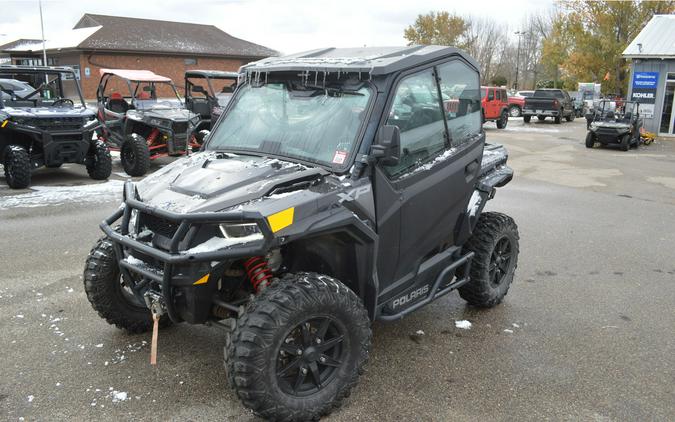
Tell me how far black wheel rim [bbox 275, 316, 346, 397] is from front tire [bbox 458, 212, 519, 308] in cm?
183

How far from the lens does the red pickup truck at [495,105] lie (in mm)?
25438

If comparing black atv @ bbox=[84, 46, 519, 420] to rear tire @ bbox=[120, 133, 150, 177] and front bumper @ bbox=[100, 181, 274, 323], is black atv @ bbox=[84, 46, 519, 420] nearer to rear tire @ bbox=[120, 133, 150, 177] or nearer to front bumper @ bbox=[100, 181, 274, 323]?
front bumper @ bbox=[100, 181, 274, 323]

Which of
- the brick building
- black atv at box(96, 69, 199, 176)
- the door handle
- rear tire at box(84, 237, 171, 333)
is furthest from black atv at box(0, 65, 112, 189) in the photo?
the brick building

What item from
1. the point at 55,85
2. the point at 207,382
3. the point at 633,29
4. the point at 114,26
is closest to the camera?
the point at 207,382

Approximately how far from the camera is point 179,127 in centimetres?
1241

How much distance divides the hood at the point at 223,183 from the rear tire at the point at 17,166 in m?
7.29

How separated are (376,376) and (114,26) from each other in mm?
44680

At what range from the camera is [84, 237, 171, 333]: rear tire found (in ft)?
12.7

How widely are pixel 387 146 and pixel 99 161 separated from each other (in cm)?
915

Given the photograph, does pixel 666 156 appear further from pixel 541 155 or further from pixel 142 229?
pixel 142 229

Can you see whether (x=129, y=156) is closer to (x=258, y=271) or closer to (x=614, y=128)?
(x=258, y=271)

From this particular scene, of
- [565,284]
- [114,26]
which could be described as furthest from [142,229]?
[114,26]

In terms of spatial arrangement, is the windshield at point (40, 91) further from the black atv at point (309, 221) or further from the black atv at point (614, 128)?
the black atv at point (614, 128)

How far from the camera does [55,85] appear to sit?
10883 mm
